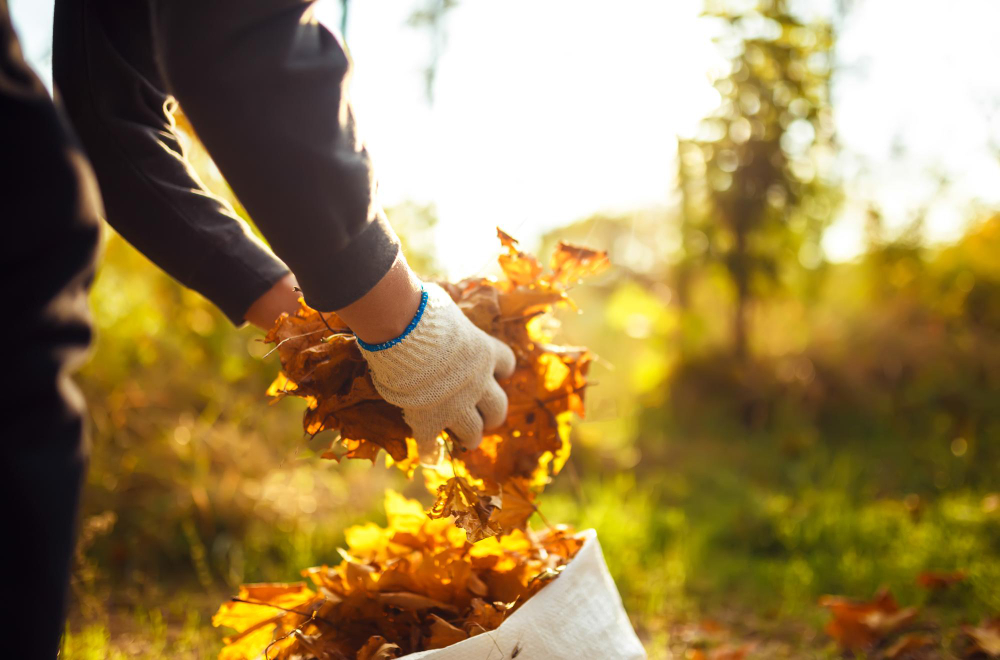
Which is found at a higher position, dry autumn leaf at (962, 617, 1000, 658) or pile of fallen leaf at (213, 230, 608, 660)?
pile of fallen leaf at (213, 230, 608, 660)

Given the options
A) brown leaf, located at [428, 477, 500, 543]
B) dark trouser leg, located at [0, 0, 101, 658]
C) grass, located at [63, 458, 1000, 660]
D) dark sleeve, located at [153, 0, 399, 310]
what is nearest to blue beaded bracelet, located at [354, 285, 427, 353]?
dark sleeve, located at [153, 0, 399, 310]

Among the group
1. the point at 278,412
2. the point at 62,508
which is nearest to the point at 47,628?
the point at 62,508

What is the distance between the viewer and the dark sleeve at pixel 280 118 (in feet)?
2.34

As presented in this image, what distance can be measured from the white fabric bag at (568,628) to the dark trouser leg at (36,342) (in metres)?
0.47

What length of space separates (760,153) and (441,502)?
14.5ft

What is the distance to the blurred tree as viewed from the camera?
467cm

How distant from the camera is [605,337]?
575 centimetres

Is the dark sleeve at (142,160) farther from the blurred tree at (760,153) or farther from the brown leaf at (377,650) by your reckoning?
the blurred tree at (760,153)

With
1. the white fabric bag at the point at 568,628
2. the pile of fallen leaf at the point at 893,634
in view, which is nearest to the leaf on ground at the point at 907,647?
the pile of fallen leaf at the point at 893,634

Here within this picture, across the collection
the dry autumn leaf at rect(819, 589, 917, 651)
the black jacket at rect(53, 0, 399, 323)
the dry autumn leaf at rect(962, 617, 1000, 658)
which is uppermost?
the black jacket at rect(53, 0, 399, 323)

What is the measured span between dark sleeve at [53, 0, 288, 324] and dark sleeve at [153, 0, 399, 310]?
1.32 ft

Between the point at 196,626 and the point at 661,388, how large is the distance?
11.8 feet

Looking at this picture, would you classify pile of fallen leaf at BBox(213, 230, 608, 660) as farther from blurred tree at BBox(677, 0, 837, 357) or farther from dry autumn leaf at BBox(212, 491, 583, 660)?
blurred tree at BBox(677, 0, 837, 357)

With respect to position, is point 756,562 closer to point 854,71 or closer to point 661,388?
point 661,388
